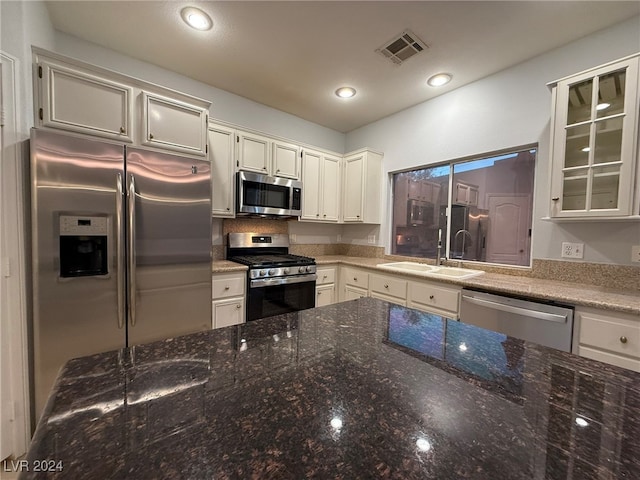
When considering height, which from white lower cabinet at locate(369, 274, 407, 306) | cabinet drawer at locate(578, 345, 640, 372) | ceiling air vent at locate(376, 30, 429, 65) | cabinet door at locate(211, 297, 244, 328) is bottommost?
cabinet door at locate(211, 297, 244, 328)

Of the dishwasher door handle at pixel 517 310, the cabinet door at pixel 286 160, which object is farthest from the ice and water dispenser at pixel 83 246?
the dishwasher door handle at pixel 517 310

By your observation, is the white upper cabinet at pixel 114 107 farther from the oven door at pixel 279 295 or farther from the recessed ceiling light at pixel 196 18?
the oven door at pixel 279 295

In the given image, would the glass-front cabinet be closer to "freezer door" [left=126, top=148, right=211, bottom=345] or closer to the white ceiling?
the white ceiling

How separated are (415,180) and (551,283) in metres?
1.74

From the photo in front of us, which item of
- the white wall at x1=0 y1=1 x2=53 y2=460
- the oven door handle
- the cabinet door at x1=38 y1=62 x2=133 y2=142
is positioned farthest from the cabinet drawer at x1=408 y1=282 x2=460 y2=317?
the white wall at x1=0 y1=1 x2=53 y2=460

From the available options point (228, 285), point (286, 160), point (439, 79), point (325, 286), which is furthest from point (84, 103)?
point (439, 79)

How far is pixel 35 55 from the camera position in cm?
162

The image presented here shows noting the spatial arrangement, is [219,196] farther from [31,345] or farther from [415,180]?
[415,180]

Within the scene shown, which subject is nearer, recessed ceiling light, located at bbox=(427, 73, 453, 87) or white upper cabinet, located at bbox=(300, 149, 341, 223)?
recessed ceiling light, located at bbox=(427, 73, 453, 87)

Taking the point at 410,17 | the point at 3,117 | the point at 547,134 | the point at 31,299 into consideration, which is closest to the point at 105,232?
the point at 31,299

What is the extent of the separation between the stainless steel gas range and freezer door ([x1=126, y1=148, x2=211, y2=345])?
19.0 inches

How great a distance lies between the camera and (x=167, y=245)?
1.92 metres

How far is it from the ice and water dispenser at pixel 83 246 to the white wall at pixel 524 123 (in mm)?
3014

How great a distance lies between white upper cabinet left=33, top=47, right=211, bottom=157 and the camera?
1.67 metres
